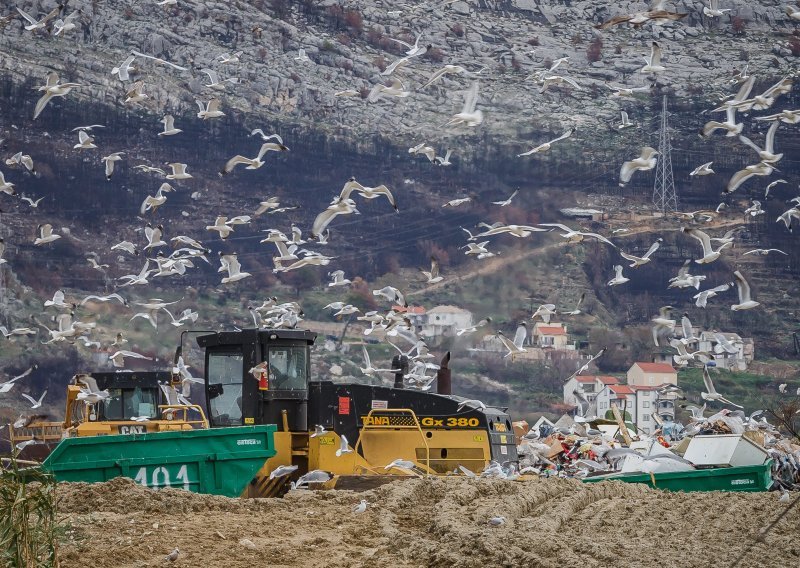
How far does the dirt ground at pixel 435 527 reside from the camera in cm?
882

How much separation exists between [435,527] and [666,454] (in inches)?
239

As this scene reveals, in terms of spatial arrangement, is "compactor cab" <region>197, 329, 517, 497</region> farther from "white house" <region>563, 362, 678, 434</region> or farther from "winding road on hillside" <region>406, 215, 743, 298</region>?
"winding road on hillside" <region>406, 215, 743, 298</region>

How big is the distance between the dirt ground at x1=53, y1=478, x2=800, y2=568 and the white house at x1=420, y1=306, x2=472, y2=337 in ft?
99.2

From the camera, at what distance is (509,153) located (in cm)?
5544

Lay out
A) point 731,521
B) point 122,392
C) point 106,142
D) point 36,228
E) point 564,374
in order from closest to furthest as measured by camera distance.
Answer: point 731,521, point 122,392, point 564,374, point 36,228, point 106,142

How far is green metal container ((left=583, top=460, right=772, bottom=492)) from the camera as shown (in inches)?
578

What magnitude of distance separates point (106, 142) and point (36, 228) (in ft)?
22.7

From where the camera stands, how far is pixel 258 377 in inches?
527

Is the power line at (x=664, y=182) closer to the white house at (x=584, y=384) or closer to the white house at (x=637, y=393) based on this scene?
the white house at (x=637, y=393)

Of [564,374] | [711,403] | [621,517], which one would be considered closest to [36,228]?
[564,374]


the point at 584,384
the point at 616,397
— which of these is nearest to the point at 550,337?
the point at 584,384

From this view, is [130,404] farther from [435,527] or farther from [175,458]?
[435,527]

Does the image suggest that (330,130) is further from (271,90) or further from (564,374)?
(564,374)

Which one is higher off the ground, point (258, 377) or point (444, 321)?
point (258, 377)
